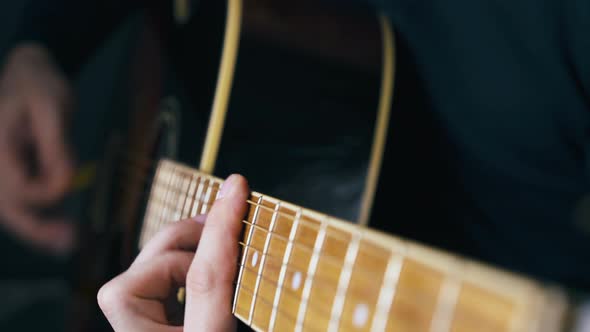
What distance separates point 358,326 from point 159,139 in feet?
1.06

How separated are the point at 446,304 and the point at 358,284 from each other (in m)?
0.04

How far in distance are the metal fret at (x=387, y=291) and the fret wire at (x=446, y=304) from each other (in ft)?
0.06

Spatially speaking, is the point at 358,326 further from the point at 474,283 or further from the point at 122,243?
the point at 122,243

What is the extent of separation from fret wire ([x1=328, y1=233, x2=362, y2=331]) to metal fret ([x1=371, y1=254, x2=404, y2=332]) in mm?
16

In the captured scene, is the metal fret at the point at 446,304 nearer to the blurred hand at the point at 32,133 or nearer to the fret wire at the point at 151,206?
the fret wire at the point at 151,206

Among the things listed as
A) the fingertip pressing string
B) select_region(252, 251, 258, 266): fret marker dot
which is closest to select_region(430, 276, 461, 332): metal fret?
select_region(252, 251, 258, 266): fret marker dot

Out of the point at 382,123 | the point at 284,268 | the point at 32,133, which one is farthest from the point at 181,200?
the point at 32,133

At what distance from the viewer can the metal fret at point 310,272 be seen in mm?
188

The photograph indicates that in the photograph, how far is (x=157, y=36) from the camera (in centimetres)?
60

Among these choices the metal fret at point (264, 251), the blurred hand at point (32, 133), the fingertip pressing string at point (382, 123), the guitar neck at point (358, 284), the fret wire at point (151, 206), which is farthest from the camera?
the blurred hand at point (32, 133)

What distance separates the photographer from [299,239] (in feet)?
0.67

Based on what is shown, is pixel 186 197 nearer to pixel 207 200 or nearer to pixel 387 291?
pixel 207 200

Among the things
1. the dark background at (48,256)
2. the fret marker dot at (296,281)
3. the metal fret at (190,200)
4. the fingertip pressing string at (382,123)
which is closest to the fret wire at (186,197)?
the metal fret at (190,200)

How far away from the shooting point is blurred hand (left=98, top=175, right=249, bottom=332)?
251mm
